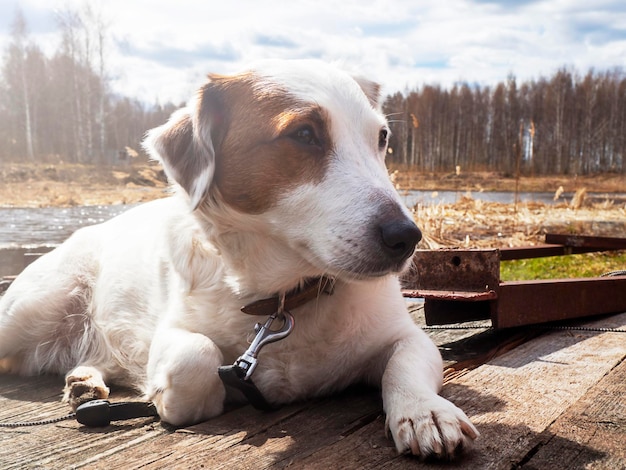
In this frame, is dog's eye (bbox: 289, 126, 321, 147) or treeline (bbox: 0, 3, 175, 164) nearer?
dog's eye (bbox: 289, 126, 321, 147)

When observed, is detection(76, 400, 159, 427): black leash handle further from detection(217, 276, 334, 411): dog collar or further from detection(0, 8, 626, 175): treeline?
detection(0, 8, 626, 175): treeline

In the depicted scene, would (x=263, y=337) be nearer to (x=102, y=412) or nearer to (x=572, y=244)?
(x=102, y=412)

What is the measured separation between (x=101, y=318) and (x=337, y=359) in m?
1.35

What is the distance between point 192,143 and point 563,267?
19.1 feet

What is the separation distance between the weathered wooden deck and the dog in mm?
107

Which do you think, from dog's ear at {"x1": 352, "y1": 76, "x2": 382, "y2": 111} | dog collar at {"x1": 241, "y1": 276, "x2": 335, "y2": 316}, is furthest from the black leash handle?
dog's ear at {"x1": 352, "y1": 76, "x2": 382, "y2": 111}

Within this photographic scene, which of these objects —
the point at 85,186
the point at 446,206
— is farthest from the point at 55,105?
the point at 446,206

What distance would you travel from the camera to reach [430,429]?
1539mm

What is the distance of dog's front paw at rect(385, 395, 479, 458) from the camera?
1492mm

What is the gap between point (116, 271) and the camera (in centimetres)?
291

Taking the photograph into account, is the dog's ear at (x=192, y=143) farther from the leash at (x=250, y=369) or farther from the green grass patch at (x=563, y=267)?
the green grass patch at (x=563, y=267)

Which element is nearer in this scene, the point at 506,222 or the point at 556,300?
the point at 556,300

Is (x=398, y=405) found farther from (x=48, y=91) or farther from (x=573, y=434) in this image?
(x=48, y=91)

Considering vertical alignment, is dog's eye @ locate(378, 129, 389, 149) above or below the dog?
above
